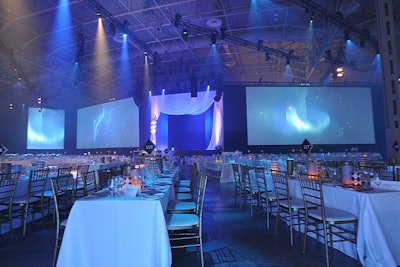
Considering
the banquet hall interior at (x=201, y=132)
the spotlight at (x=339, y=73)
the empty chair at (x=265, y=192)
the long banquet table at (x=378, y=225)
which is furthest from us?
the spotlight at (x=339, y=73)

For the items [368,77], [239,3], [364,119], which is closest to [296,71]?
[368,77]

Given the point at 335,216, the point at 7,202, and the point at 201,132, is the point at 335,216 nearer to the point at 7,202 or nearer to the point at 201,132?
the point at 7,202

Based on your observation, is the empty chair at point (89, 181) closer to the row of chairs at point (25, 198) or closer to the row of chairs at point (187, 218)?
the row of chairs at point (25, 198)

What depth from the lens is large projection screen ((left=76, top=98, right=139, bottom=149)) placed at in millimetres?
17406

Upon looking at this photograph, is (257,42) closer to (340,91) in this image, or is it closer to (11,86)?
(340,91)

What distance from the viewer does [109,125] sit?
1848 cm

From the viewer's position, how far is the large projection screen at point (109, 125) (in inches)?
685

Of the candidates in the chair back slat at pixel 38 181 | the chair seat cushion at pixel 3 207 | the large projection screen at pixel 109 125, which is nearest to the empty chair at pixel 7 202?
the chair seat cushion at pixel 3 207

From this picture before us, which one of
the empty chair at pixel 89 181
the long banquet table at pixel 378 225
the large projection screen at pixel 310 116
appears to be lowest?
the long banquet table at pixel 378 225

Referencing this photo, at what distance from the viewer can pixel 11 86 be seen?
699 inches

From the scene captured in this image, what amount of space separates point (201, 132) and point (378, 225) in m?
16.8

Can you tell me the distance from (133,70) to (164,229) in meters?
15.8

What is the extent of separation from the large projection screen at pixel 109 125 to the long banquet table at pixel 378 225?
1541 cm

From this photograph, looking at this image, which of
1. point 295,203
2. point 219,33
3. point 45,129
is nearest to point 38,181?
point 295,203
